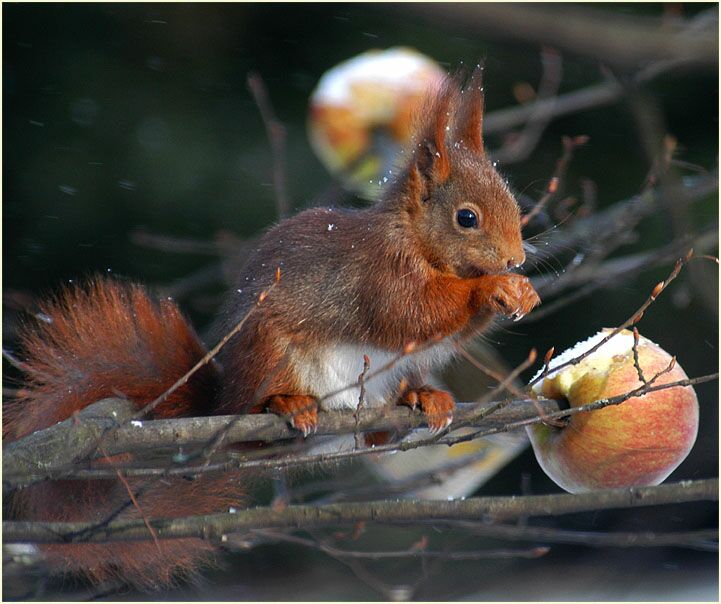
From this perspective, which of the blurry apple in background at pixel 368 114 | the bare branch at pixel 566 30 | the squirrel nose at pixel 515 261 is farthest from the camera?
the blurry apple in background at pixel 368 114

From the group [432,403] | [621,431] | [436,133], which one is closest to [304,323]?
[432,403]

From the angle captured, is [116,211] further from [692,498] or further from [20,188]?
[692,498]

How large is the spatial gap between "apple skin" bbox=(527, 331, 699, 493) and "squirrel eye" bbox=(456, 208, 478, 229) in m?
0.23

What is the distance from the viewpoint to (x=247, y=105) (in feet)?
10.8

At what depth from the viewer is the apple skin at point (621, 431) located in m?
1.15

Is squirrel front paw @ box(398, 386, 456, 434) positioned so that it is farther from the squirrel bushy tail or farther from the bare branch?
the bare branch

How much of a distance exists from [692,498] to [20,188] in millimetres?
2633

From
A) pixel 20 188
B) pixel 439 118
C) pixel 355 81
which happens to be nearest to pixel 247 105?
pixel 20 188

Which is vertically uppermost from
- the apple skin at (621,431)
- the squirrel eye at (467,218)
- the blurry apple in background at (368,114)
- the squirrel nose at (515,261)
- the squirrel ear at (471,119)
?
the blurry apple in background at (368,114)

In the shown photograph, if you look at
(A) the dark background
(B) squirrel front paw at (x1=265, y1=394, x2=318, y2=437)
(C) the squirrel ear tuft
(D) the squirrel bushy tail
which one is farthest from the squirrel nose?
(A) the dark background

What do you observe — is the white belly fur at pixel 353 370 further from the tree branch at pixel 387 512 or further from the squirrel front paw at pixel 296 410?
the tree branch at pixel 387 512

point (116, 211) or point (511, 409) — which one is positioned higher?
point (116, 211)

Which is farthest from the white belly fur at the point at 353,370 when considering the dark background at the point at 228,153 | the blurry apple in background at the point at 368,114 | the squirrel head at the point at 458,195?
→ the dark background at the point at 228,153

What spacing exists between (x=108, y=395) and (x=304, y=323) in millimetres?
270
